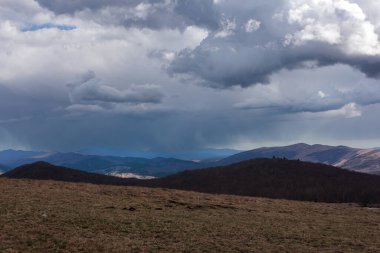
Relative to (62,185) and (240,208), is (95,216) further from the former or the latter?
(62,185)

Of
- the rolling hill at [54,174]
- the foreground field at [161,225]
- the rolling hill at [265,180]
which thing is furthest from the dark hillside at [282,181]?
the foreground field at [161,225]

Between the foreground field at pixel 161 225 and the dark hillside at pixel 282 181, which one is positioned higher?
the dark hillside at pixel 282 181

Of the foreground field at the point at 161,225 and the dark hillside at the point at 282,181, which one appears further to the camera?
the dark hillside at the point at 282,181

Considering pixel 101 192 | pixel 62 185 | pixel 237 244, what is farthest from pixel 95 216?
pixel 62 185

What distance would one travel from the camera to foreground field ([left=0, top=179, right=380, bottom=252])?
23.4 metres

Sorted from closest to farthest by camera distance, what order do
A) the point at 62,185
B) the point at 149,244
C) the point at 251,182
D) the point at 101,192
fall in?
the point at 149,244, the point at 101,192, the point at 62,185, the point at 251,182

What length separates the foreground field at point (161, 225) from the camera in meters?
23.4

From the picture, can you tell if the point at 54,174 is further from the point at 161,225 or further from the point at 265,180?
the point at 161,225

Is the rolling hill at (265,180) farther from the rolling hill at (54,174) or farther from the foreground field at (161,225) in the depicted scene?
the foreground field at (161,225)

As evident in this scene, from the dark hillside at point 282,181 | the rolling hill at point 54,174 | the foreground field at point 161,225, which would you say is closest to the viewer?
the foreground field at point 161,225

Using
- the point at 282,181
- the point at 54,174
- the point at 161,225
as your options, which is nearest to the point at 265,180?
the point at 282,181

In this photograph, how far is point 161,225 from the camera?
30078 millimetres

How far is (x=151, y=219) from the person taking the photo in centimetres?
3250

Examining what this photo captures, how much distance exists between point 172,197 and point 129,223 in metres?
19.5
